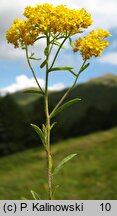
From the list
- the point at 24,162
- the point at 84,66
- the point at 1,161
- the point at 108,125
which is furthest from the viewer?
the point at 108,125

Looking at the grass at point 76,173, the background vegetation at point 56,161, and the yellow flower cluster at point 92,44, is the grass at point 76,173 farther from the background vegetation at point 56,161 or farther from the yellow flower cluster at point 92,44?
the yellow flower cluster at point 92,44

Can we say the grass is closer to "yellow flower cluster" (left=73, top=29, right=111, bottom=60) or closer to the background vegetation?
the background vegetation

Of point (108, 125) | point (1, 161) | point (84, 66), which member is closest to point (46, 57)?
point (84, 66)

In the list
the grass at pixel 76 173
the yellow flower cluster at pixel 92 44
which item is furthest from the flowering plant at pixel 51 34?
the grass at pixel 76 173

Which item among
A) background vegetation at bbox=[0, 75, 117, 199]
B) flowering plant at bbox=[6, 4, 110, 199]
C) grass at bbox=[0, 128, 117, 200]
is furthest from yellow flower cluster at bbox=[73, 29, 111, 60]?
background vegetation at bbox=[0, 75, 117, 199]

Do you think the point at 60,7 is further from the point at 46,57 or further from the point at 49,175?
the point at 49,175

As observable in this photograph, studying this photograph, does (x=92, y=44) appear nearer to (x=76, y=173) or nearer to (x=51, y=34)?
(x=51, y=34)
